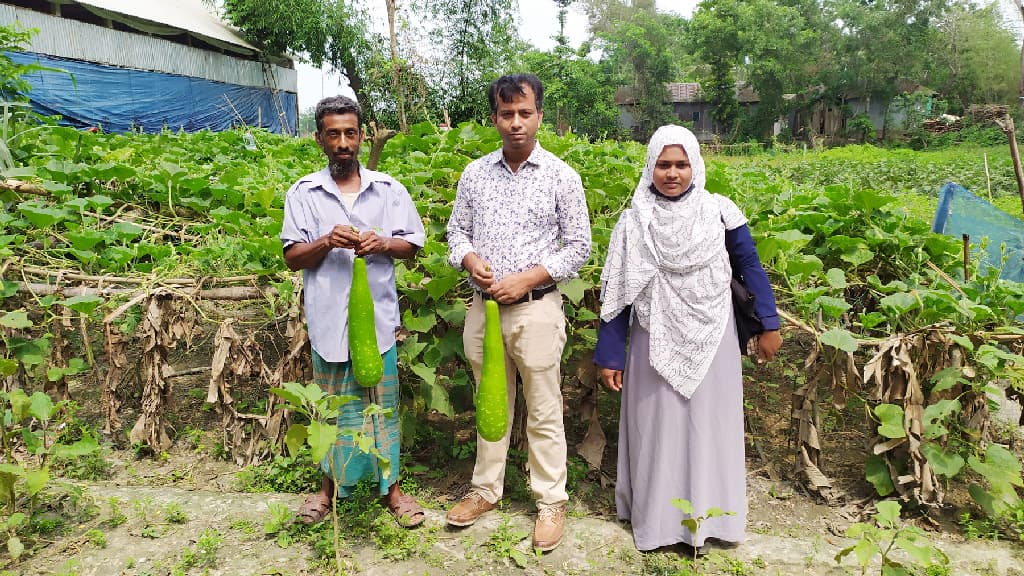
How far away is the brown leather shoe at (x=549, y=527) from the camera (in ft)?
10.0

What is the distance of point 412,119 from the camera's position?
16.3 m

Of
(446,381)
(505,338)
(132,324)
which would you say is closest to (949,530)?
(505,338)

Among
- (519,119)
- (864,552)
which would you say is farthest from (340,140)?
(864,552)

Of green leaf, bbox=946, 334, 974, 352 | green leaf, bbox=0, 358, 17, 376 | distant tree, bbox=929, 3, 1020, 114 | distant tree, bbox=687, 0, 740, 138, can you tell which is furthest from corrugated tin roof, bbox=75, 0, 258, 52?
distant tree, bbox=929, 3, 1020, 114

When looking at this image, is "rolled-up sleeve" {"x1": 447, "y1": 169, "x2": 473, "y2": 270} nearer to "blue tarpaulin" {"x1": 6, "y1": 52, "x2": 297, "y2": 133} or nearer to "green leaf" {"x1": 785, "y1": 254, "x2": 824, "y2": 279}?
"green leaf" {"x1": 785, "y1": 254, "x2": 824, "y2": 279}

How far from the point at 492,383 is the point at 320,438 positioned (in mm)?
669

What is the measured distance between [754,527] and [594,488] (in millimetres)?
861

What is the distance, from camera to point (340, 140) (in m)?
2.91

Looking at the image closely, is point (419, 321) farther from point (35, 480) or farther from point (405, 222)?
point (35, 480)

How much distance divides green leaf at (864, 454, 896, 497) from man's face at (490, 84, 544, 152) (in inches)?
96.4

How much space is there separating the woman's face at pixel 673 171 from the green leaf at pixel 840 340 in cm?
116

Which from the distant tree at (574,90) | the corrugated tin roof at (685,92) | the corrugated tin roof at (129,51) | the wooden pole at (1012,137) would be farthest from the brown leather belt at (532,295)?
the corrugated tin roof at (685,92)

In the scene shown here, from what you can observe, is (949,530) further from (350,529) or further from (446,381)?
(350,529)

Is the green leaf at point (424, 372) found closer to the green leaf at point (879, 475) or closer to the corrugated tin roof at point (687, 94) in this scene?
the green leaf at point (879, 475)
